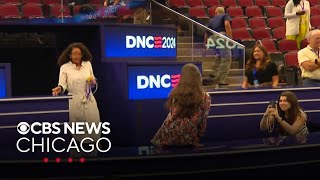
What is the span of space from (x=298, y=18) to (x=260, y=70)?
364 centimetres

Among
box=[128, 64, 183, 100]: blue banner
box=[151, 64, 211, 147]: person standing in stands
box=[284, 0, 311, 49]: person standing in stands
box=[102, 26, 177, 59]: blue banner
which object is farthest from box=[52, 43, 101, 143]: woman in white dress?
box=[284, 0, 311, 49]: person standing in stands

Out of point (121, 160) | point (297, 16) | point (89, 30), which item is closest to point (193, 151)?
point (121, 160)

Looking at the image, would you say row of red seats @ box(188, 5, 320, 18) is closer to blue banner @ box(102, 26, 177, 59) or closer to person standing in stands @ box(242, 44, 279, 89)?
blue banner @ box(102, 26, 177, 59)

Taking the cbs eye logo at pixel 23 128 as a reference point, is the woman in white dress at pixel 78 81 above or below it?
above

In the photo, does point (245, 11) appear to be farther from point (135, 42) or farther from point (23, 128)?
point (23, 128)

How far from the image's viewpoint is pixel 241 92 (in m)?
5.98

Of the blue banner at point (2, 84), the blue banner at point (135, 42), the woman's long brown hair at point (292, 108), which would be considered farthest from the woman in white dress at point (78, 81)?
the woman's long brown hair at point (292, 108)

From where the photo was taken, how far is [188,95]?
421 cm

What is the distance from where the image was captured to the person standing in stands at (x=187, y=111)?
4.23 meters

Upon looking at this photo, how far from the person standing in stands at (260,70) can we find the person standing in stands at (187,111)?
1993mm

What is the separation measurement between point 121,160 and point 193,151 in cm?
53

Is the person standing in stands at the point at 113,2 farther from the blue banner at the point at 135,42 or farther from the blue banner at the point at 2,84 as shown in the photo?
the blue banner at the point at 2,84

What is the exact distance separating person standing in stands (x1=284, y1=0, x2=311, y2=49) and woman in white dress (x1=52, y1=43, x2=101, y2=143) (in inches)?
195

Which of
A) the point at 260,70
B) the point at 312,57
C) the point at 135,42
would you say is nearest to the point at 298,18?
the point at 312,57
